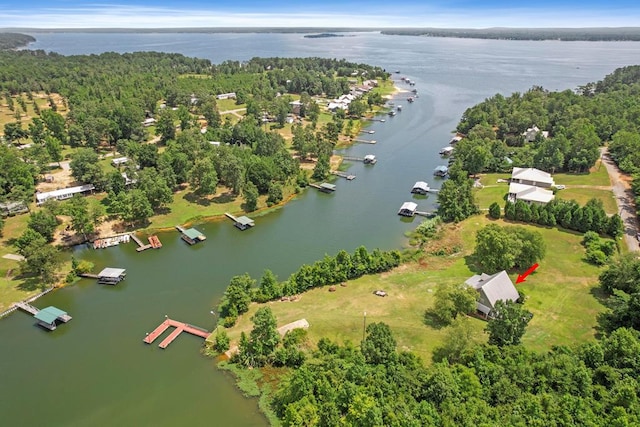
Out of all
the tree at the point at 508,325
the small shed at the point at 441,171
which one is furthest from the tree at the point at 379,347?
the small shed at the point at 441,171

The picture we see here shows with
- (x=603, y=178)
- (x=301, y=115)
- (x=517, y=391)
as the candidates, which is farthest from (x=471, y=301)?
(x=301, y=115)

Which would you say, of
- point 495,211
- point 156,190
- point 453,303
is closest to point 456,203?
point 495,211

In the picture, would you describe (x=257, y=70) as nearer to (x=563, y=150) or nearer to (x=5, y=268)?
(x=563, y=150)

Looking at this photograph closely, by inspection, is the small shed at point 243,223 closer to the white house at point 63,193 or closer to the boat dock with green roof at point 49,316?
the boat dock with green roof at point 49,316

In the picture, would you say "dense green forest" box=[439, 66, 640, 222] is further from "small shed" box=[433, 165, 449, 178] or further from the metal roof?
the metal roof

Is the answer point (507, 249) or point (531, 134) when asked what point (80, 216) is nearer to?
point (507, 249)

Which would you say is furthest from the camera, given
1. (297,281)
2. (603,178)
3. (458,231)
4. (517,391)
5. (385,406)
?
(603,178)

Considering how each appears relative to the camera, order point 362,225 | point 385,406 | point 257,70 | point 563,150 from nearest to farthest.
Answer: point 385,406 < point 362,225 < point 563,150 < point 257,70

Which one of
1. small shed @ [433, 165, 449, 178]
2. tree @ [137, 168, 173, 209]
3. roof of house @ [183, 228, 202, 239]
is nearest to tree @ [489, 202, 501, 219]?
small shed @ [433, 165, 449, 178]

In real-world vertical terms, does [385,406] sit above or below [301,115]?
above
